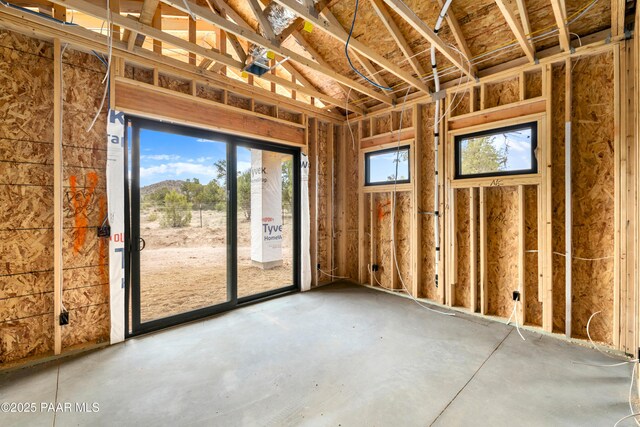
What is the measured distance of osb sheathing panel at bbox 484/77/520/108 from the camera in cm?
335

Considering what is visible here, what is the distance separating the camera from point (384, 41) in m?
3.57

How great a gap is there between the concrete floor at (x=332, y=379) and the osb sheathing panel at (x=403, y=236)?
121 cm

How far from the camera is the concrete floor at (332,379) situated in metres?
1.84

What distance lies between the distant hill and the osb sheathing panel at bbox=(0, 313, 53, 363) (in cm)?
147

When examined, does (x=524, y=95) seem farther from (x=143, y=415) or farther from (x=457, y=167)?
(x=143, y=415)

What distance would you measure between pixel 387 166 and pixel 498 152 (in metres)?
1.62

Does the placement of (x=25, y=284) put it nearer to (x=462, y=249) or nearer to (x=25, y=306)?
(x=25, y=306)

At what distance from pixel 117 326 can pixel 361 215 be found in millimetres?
3719

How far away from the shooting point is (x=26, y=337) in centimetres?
251

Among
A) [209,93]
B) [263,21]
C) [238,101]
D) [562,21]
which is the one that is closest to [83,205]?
[209,93]

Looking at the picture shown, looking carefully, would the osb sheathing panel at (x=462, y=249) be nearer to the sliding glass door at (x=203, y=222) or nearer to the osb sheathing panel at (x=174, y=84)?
the sliding glass door at (x=203, y=222)


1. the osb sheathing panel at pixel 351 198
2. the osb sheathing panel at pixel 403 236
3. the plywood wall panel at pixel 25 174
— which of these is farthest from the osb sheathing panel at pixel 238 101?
the osb sheathing panel at pixel 403 236

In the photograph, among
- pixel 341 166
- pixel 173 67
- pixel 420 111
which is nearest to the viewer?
pixel 173 67

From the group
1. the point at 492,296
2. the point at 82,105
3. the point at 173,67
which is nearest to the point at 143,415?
the point at 82,105
